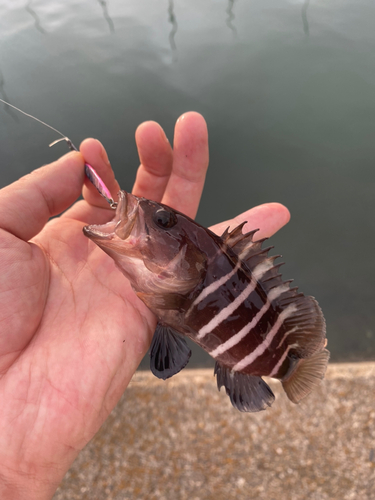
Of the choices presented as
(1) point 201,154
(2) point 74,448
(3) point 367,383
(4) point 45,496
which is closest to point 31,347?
(2) point 74,448

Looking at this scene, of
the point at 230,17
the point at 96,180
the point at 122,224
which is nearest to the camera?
the point at 122,224

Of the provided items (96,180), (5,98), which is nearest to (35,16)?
(5,98)

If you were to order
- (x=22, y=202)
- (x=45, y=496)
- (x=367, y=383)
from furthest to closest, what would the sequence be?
(x=367, y=383) < (x=22, y=202) < (x=45, y=496)

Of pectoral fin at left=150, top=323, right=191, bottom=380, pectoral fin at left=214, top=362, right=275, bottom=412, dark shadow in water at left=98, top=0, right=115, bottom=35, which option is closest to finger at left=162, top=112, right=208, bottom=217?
pectoral fin at left=150, top=323, right=191, bottom=380

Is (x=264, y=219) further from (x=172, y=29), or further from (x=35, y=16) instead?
(x=35, y=16)

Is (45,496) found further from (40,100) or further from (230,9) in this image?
(230,9)

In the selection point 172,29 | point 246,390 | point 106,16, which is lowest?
point 246,390
